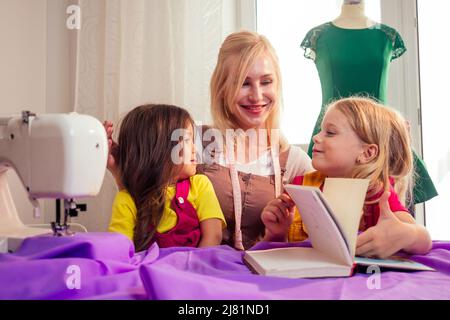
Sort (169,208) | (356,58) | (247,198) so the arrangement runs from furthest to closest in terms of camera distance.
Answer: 1. (356,58)
2. (247,198)
3. (169,208)

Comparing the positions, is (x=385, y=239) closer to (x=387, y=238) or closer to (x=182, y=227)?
(x=387, y=238)

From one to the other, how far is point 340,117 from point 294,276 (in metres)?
0.51

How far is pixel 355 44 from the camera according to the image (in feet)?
5.64

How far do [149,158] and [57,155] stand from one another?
0.51 metres

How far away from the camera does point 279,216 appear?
3.49 ft

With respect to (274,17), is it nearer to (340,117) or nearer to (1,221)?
(340,117)

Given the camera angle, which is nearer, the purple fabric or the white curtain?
the purple fabric

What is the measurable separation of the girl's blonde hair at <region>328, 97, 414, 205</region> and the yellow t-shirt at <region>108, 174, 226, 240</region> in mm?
404

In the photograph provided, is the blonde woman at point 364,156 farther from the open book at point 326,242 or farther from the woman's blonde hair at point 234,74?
the woman's blonde hair at point 234,74

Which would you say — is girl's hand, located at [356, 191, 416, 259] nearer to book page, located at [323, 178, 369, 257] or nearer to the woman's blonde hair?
book page, located at [323, 178, 369, 257]

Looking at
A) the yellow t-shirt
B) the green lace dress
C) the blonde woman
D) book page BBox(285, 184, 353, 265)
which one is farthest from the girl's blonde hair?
the green lace dress

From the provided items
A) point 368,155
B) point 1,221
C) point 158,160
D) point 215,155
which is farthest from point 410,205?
point 1,221

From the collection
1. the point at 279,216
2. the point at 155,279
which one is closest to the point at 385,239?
the point at 279,216

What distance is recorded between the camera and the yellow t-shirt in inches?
46.7
